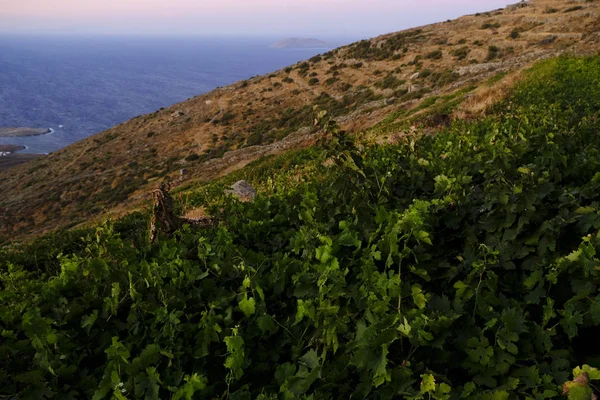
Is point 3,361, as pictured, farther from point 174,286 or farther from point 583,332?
point 583,332

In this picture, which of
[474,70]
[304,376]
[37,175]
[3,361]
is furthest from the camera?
[37,175]

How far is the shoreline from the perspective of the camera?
598 feet

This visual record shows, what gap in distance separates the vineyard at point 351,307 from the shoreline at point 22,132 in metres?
219

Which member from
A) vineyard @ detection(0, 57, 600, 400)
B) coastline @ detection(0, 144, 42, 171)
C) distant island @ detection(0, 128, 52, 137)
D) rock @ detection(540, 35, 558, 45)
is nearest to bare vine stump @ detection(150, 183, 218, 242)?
vineyard @ detection(0, 57, 600, 400)

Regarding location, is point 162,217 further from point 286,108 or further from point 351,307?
point 286,108

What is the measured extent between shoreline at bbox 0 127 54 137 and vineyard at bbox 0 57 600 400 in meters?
219

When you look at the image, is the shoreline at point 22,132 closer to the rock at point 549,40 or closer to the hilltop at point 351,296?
the rock at point 549,40

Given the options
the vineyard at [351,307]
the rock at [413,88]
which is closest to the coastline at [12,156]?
the rock at [413,88]

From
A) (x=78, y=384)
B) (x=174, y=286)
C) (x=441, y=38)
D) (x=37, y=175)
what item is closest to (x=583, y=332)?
(x=174, y=286)

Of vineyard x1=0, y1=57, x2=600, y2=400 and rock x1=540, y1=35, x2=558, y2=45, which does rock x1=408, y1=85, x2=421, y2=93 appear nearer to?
rock x1=540, y1=35, x2=558, y2=45

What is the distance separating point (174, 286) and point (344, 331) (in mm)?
1666

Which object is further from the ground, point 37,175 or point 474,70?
point 474,70

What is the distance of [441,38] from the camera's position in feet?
175

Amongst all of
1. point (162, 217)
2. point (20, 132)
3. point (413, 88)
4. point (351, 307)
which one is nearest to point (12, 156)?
point (20, 132)
